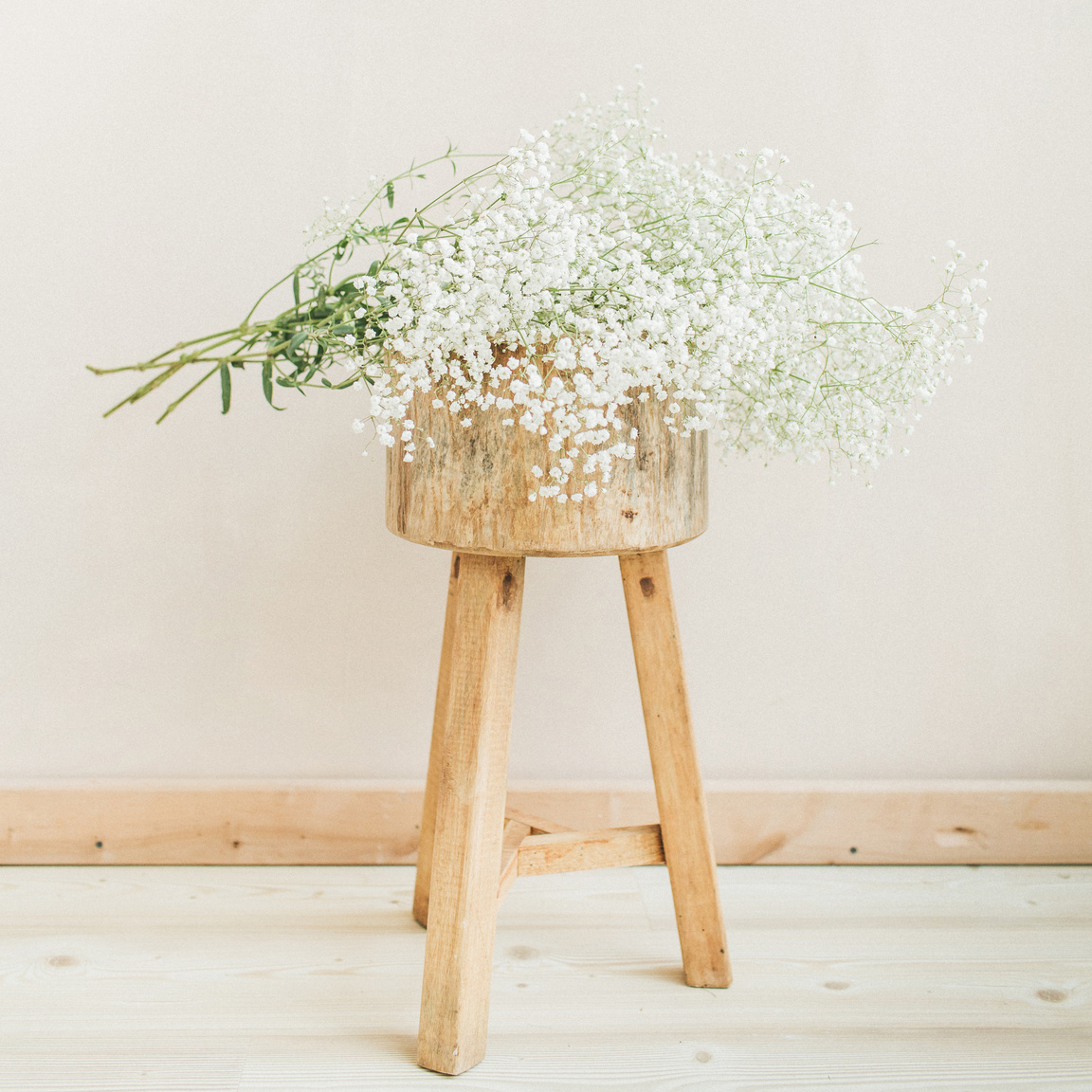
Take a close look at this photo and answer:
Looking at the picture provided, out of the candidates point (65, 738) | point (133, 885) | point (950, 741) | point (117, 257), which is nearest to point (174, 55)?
point (117, 257)

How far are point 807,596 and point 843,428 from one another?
0.51 meters

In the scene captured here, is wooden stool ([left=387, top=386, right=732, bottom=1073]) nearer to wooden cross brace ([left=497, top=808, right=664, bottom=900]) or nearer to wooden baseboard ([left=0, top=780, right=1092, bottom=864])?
wooden cross brace ([left=497, top=808, right=664, bottom=900])

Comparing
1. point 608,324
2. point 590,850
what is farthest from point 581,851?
point 608,324

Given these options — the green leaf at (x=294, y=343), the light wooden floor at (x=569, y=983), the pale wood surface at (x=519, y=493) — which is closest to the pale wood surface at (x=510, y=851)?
the light wooden floor at (x=569, y=983)

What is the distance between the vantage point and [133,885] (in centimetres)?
140

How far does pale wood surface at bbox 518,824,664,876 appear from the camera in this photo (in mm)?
1117

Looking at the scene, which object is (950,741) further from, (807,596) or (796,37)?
(796,37)

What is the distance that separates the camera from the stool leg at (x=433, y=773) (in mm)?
1211

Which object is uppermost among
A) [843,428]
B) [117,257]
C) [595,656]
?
[117,257]

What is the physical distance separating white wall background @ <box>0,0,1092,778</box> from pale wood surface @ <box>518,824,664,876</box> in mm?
325

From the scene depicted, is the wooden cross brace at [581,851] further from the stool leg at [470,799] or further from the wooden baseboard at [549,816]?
the wooden baseboard at [549,816]

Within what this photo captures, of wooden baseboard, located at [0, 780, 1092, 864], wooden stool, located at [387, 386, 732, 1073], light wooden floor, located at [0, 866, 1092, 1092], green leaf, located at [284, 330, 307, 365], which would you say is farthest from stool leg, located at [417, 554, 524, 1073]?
wooden baseboard, located at [0, 780, 1092, 864]

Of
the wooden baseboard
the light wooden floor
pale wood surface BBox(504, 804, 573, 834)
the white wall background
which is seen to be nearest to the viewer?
the light wooden floor

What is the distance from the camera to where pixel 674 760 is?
3.67 ft
